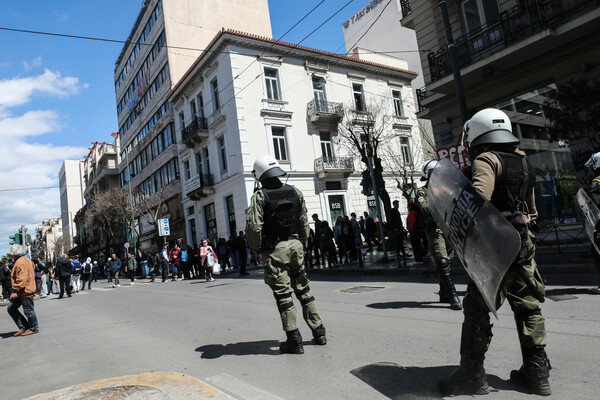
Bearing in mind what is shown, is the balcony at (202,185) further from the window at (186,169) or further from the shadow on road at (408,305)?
the shadow on road at (408,305)

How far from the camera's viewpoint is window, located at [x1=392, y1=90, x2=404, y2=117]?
1287 inches

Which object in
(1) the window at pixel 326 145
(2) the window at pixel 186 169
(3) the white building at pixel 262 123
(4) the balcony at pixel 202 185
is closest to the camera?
(3) the white building at pixel 262 123

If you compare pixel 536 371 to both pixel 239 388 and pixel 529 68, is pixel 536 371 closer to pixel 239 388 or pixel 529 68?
pixel 239 388

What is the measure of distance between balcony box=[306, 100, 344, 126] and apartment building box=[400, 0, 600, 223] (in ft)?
41.7

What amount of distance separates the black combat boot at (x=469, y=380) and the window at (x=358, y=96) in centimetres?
2815

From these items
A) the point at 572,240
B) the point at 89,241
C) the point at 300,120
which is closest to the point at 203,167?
the point at 300,120

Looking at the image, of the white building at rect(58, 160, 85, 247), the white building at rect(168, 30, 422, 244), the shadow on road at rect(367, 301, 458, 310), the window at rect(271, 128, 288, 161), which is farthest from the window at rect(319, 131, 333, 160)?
the white building at rect(58, 160, 85, 247)

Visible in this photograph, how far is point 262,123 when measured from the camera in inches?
1005

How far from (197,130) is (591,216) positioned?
973 inches

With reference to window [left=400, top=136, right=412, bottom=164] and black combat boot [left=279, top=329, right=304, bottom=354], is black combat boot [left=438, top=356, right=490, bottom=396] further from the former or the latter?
window [left=400, top=136, right=412, bottom=164]


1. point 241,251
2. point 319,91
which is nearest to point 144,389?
point 241,251

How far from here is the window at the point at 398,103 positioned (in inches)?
1287

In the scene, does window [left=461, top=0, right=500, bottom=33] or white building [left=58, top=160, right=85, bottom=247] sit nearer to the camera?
window [left=461, top=0, right=500, bottom=33]

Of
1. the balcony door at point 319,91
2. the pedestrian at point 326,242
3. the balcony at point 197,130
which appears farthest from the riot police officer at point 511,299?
the balcony at point 197,130
